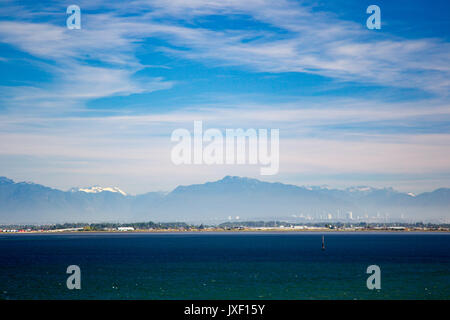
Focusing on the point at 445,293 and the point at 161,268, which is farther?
the point at 161,268

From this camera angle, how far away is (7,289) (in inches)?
3713

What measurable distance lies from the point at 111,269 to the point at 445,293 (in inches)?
2855

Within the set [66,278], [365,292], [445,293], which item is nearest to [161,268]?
[66,278]
